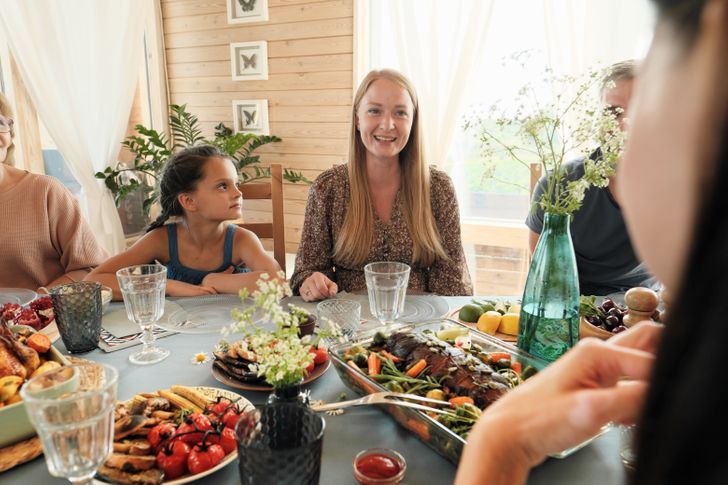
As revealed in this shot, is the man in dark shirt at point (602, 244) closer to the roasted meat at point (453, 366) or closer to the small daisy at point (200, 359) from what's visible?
the roasted meat at point (453, 366)

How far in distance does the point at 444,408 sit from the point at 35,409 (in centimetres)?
60

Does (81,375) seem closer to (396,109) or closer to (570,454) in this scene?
(570,454)

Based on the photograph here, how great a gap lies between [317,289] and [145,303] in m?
0.57

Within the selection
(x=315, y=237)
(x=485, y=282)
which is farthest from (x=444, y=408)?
(x=485, y=282)

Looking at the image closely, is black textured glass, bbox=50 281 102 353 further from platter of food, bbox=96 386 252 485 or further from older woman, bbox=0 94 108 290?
older woman, bbox=0 94 108 290

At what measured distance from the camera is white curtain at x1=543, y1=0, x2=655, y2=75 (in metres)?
3.04

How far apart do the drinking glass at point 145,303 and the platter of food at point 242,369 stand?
194mm

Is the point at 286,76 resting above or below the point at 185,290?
above

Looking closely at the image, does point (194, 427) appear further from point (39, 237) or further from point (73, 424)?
point (39, 237)

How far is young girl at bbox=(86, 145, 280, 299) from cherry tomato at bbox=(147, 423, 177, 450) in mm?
1280

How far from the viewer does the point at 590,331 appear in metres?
1.21

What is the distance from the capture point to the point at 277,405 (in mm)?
676

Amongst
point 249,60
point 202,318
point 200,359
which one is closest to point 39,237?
point 202,318

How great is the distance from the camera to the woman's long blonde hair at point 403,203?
2.06m
